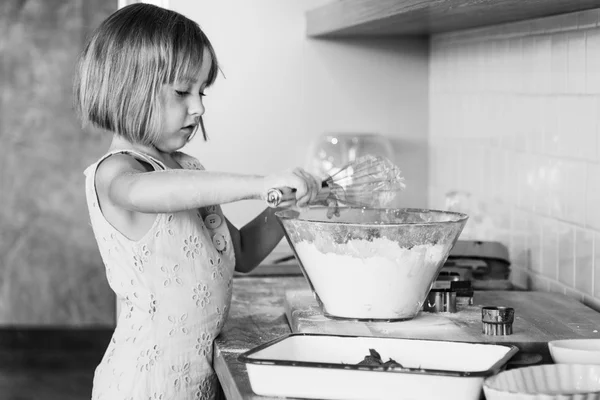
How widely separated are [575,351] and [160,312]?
0.57m

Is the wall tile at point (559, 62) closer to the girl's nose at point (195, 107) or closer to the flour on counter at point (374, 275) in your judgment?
the flour on counter at point (374, 275)

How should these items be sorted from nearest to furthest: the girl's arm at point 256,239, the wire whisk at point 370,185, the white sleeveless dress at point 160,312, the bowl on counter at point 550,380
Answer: the bowl on counter at point 550,380 < the white sleeveless dress at point 160,312 < the wire whisk at point 370,185 < the girl's arm at point 256,239

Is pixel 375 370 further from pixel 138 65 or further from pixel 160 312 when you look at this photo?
pixel 138 65

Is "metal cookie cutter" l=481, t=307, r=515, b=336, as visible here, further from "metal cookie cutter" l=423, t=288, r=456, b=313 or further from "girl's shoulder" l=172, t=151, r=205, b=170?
"girl's shoulder" l=172, t=151, r=205, b=170

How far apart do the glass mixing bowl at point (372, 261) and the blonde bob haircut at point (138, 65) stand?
0.83ft

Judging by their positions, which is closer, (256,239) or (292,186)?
(292,186)

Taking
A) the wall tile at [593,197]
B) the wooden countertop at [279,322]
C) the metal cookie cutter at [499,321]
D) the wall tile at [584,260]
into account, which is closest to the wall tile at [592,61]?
the wall tile at [593,197]

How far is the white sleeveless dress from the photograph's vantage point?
4.27 ft

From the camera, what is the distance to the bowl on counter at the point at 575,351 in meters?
1.03

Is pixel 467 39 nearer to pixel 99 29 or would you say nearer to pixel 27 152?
pixel 99 29

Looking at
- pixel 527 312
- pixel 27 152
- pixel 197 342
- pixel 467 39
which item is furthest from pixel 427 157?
pixel 27 152

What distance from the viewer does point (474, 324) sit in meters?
1.28

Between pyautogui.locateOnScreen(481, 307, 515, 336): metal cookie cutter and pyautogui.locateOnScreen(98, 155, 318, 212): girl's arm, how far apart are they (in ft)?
→ 0.91

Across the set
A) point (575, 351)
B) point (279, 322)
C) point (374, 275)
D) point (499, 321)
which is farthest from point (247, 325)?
point (575, 351)
